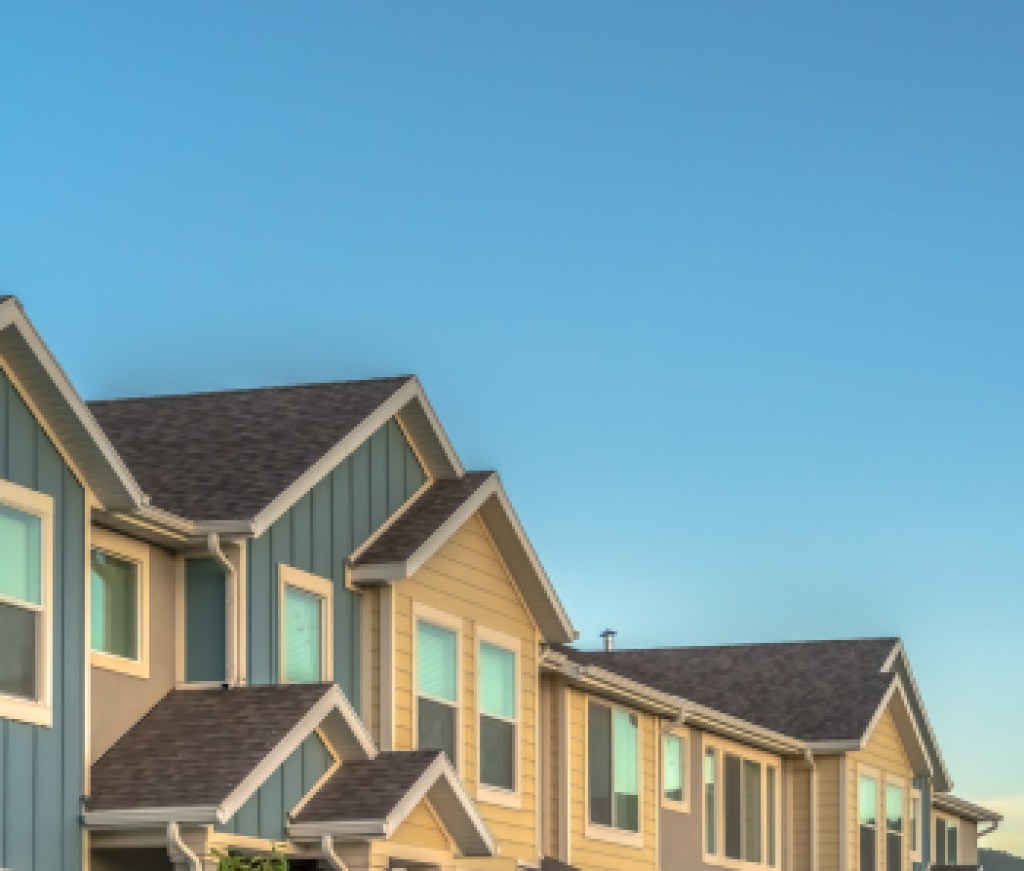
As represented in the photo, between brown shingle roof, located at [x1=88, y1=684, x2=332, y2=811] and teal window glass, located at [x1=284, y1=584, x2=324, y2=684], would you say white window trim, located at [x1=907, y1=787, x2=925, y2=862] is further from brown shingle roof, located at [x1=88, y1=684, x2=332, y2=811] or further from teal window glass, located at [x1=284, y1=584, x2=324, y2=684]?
brown shingle roof, located at [x1=88, y1=684, x2=332, y2=811]

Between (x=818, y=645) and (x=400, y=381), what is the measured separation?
67.5 feet

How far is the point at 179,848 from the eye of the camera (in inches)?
698

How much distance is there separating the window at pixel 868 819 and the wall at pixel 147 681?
70.4 feet

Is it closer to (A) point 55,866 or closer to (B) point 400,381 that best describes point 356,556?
(B) point 400,381

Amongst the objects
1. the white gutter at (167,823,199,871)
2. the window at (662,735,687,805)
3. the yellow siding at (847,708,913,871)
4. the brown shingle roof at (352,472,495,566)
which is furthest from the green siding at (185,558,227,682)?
the yellow siding at (847,708,913,871)

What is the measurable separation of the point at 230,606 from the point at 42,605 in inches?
111

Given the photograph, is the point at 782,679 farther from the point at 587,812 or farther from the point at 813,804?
the point at 587,812

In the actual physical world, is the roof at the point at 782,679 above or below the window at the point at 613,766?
above

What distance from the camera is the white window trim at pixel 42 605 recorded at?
57.0 feet

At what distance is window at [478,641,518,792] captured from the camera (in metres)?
25.0

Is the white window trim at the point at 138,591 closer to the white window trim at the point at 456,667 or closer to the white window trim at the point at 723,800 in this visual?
the white window trim at the point at 456,667

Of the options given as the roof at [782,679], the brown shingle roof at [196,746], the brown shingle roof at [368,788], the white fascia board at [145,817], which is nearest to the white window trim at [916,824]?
the roof at [782,679]

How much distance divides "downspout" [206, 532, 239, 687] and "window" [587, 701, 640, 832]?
10.8m

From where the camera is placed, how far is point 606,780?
30.7 meters
